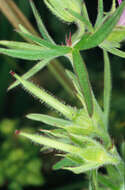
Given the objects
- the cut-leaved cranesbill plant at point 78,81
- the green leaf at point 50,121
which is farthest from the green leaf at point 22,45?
the green leaf at point 50,121

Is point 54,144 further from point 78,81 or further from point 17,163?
point 17,163

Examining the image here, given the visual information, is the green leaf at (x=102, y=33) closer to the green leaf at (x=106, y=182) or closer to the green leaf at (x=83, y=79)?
the green leaf at (x=83, y=79)

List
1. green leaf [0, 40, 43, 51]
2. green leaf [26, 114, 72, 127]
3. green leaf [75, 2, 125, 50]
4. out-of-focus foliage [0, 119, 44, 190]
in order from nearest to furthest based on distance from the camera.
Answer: green leaf [75, 2, 125, 50], green leaf [0, 40, 43, 51], green leaf [26, 114, 72, 127], out-of-focus foliage [0, 119, 44, 190]

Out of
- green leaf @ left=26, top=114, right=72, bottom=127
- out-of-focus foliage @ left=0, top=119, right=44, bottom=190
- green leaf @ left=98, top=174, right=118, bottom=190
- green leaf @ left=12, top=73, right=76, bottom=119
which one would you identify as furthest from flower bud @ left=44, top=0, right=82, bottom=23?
out-of-focus foliage @ left=0, top=119, right=44, bottom=190

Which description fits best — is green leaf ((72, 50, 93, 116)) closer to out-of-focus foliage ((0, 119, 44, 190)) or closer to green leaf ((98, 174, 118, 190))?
green leaf ((98, 174, 118, 190))

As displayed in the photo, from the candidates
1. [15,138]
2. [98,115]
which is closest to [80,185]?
[15,138]

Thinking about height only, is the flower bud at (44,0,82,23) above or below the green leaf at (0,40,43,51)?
above
